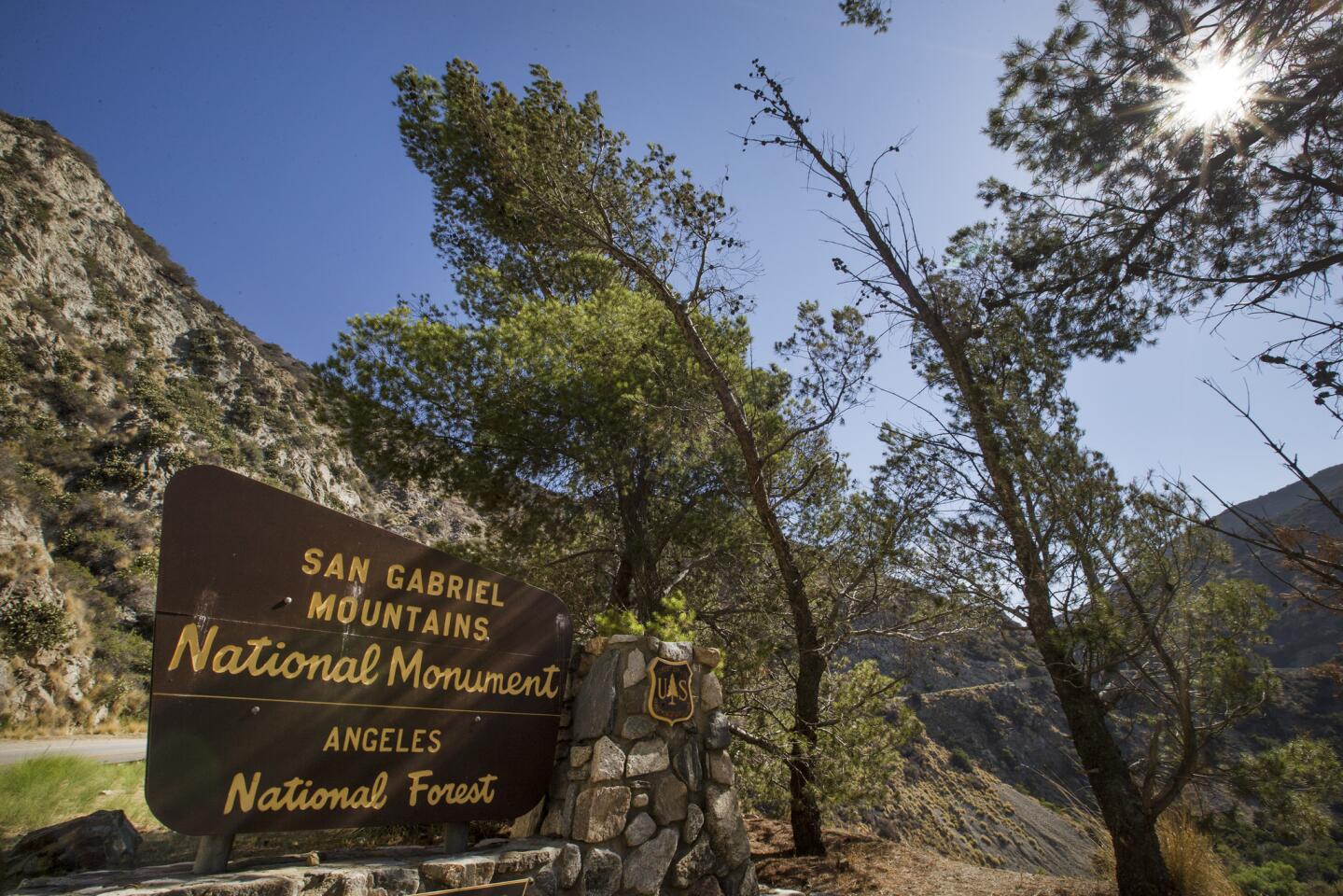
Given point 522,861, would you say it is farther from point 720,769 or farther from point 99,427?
point 99,427

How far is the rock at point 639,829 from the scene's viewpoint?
3518 mm

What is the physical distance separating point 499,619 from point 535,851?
46.3 inches

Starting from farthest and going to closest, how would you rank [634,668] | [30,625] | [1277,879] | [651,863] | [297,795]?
[30,625] < [1277,879] < [634,668] < [651,863] < [297,795]

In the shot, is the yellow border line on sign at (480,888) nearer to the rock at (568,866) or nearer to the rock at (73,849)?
the rock at (568,866)

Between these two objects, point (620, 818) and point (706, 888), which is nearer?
point (620, 818)

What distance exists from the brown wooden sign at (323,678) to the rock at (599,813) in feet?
0.99

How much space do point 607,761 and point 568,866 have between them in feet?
1.74

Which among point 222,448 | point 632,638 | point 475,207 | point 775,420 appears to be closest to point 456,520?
point 222,448

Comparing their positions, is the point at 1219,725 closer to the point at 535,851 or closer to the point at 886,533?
the point at 886,533

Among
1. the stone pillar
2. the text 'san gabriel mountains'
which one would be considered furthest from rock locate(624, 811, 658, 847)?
the text 'san gabriel mountains'

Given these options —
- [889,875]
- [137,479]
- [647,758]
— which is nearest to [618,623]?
[647,758]

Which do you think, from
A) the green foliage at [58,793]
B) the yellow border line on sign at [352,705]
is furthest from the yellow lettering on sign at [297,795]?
the green foliage at [58,793]

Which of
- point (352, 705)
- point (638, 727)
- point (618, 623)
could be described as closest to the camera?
point (352, 705)

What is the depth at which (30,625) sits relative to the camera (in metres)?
18.3
